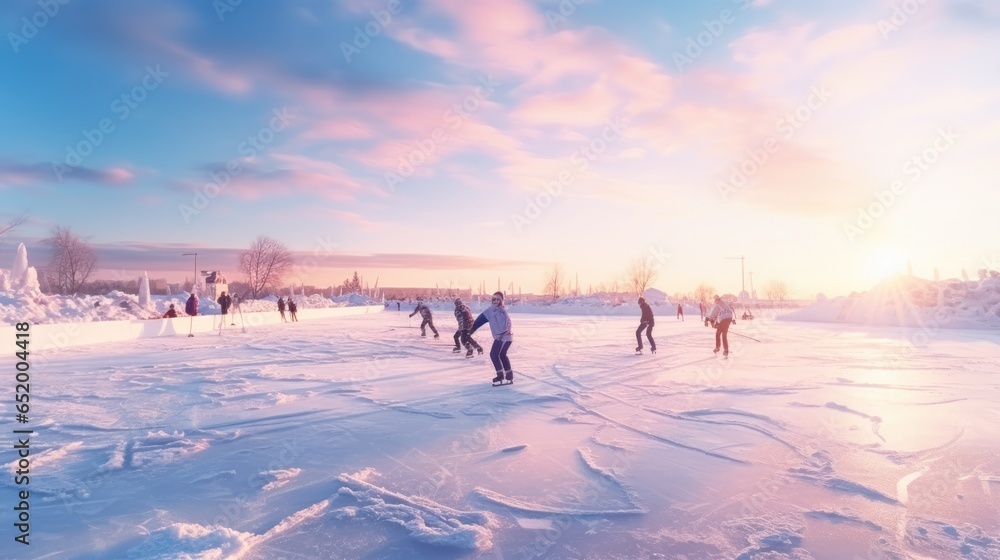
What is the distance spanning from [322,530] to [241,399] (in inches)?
196

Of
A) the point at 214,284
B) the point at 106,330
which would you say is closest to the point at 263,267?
the point at 214,284

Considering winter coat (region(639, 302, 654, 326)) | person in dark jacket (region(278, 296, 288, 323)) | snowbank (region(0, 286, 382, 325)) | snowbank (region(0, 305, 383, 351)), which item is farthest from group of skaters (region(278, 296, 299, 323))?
winter coat (region(639, 302, 654, 326))

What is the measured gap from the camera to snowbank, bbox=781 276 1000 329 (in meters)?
28.9

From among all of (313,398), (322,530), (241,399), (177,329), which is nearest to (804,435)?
(322,530)

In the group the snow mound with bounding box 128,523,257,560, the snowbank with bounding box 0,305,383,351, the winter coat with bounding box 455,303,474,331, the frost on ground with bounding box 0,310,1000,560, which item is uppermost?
the winter coat with bounding box 455,303,474,331

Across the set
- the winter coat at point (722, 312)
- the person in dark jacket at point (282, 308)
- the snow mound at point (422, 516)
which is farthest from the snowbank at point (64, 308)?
the winter coat at point (722, 312)

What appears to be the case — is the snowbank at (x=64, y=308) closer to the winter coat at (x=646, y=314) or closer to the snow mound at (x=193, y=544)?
the snow mound at (x=193, y=544)

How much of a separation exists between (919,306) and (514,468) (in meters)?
37.4

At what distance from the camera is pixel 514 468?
4.40 meters

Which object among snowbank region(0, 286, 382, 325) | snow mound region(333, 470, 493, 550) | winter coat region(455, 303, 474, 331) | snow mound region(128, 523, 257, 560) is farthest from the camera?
snowbank region(0, 286, 382, 325)

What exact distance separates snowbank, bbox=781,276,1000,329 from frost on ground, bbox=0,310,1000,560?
25726 millimetres

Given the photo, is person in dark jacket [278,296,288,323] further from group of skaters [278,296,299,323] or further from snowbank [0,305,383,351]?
snowbank [0,305,383,351]

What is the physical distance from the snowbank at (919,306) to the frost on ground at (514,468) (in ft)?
84.4

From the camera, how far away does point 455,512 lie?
3451 mm
